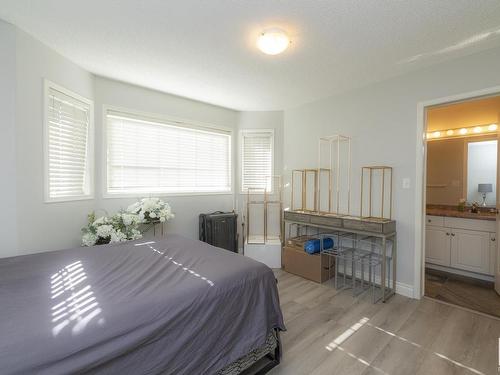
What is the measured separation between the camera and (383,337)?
79.1 inches

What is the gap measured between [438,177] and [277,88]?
3015mm

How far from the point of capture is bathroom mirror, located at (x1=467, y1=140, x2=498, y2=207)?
11.2 feet

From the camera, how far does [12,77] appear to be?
1.97m

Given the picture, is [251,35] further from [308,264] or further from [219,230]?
[308,264]

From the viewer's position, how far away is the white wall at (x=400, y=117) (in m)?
2.36

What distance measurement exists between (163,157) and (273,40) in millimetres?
2182

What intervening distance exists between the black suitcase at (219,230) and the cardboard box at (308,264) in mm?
809

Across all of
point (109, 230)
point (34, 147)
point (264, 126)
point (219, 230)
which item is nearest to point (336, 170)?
point (264, 126)

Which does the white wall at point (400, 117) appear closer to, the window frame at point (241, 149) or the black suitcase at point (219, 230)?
the window frame at point (241, 149)

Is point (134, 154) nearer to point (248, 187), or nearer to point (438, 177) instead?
point (248, 187)

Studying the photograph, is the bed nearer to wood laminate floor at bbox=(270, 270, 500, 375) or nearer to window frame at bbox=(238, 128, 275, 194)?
wood laminate floor at bbox=(270, 270, 500, 375)

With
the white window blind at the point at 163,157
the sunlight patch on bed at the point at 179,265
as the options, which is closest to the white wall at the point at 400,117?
the white window blind at the point at 163,157

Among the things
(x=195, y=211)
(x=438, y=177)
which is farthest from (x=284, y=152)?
(x=438, y=177)

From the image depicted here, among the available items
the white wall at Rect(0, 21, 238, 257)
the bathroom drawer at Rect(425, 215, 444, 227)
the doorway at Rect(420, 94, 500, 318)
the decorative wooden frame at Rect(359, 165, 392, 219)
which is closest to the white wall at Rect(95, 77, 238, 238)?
the white wall at Rect(0, 21, 238, 257)
